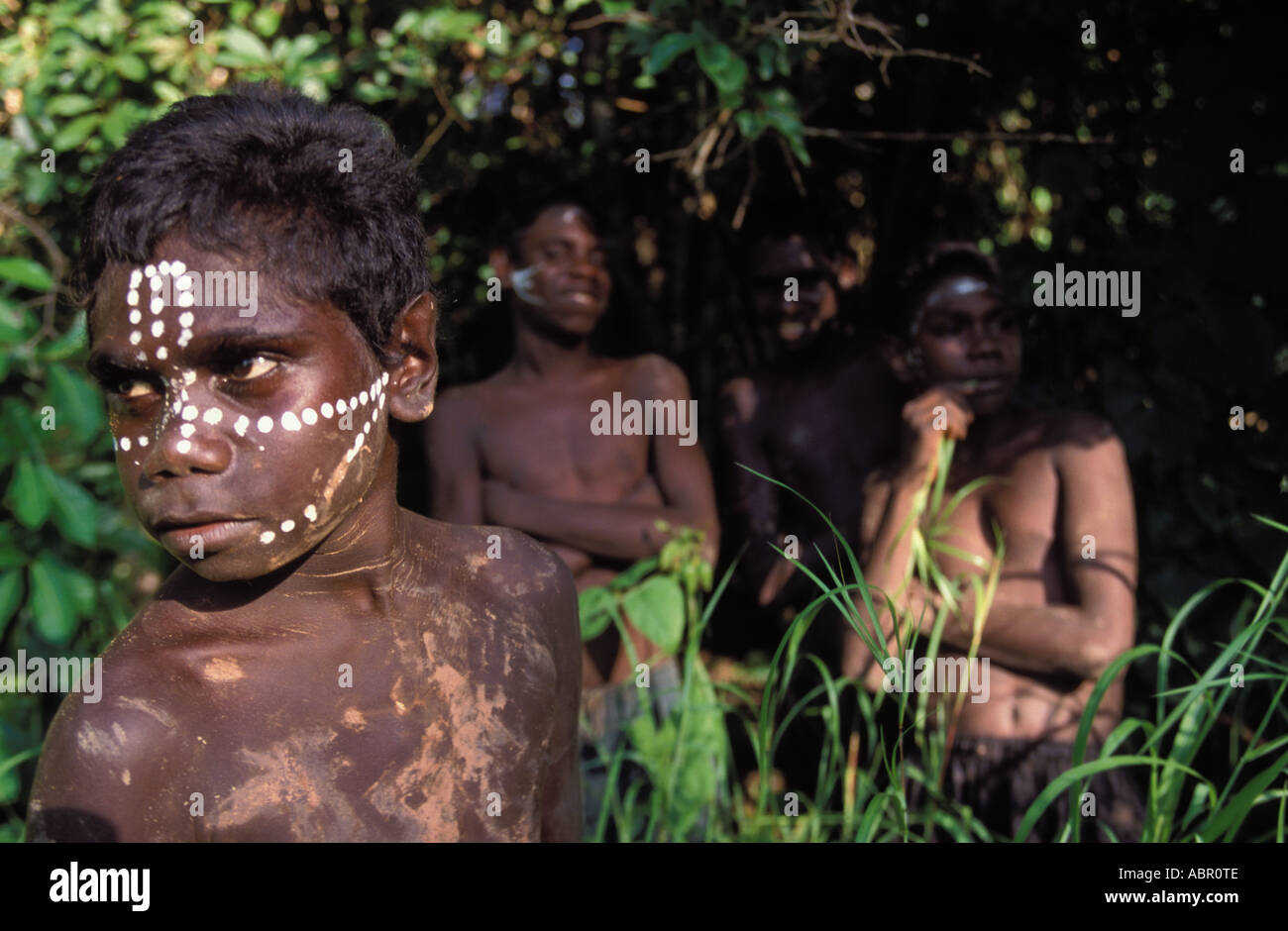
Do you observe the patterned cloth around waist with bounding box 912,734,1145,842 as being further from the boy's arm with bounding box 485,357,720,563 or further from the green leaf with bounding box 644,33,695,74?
the green leaf with bounding box 644,33,695,74

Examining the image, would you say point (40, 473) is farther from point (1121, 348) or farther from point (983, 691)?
point (1121, 348)

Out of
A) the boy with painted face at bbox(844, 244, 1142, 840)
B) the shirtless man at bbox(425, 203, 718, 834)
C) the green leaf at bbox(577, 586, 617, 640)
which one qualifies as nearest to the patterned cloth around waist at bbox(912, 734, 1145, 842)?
the boy with painted face at bbox(844, 244, 1142, 840)

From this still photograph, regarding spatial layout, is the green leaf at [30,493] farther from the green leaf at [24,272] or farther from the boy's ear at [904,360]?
the boy's ear at [904,360]

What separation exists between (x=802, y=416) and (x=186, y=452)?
2.29 metres

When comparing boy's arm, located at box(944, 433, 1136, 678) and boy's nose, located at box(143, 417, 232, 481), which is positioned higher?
boy's nose, located at box(143, 417, 232, 481)

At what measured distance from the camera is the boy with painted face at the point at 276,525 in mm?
1464

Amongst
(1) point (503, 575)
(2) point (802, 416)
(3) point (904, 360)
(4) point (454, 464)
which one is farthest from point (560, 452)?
(1) point (503, 575)

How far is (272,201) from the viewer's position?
1522 mm

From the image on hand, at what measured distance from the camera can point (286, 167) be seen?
155 centimetres

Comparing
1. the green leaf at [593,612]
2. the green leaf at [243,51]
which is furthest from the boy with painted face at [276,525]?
the green leaf at [243,51]

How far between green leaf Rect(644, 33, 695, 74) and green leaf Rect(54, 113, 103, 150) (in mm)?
1541

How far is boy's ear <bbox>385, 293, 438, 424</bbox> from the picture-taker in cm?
169

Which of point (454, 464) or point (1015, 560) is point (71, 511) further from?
point (1015, 560)
